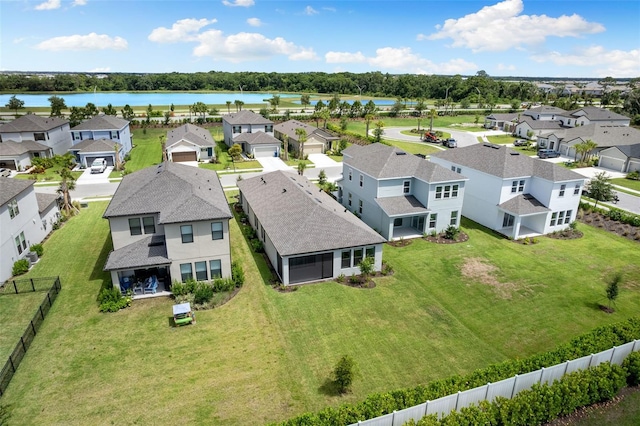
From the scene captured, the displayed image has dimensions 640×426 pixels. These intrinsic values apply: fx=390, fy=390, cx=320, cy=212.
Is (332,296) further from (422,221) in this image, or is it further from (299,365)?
(422,221)

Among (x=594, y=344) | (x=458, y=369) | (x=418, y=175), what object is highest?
(x=418, y=175)

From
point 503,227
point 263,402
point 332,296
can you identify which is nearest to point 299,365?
point 263,402

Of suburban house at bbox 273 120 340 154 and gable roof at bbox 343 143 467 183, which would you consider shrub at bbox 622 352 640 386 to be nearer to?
gable roof at bbox 343 143 467 183

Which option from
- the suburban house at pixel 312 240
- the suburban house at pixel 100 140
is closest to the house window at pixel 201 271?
the suburban house at pixel 312 240

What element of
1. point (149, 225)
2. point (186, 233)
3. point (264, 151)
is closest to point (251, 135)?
point (264, 151)

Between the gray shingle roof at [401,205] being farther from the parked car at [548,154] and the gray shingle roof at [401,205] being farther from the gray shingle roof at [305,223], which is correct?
the parked car at [548,154]

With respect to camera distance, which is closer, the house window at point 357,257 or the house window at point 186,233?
the house window at point 186,233

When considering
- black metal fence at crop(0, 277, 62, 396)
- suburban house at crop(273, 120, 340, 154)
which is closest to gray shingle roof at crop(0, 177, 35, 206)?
black metal fence at crop(0, 277, 62, 396)

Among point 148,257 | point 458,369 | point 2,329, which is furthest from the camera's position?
point 148,257

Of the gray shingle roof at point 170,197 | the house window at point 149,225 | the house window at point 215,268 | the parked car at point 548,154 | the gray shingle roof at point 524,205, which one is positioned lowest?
the house window at point 215,268
